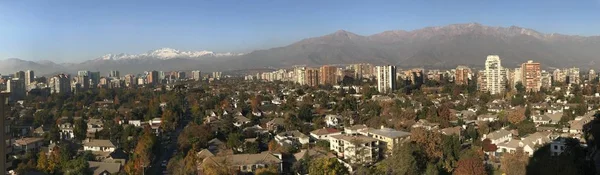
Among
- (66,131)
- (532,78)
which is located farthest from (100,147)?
(532,78)

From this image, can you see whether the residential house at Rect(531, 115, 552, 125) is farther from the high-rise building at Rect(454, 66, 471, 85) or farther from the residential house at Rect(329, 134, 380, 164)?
the high-rise building at Rect(454, 66, 471, 85)

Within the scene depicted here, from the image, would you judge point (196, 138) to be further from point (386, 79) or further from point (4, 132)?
point (386, 79)

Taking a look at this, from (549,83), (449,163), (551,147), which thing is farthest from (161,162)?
(549,83)

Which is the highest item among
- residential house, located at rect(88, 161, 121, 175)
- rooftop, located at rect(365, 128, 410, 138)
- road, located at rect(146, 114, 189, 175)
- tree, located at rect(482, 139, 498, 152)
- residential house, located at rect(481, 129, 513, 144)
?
rooftop, located at rect(365, 128, 410, 138)

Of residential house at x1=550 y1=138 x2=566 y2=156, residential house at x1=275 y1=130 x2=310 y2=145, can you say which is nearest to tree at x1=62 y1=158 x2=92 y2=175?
residential house at x1=275 y1=130 x2=310 y2=145

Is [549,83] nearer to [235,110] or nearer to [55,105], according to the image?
[235,110]

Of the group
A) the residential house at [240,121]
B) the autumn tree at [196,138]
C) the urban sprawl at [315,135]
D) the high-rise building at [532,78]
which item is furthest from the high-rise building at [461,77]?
the autumn tree at [196,138]
